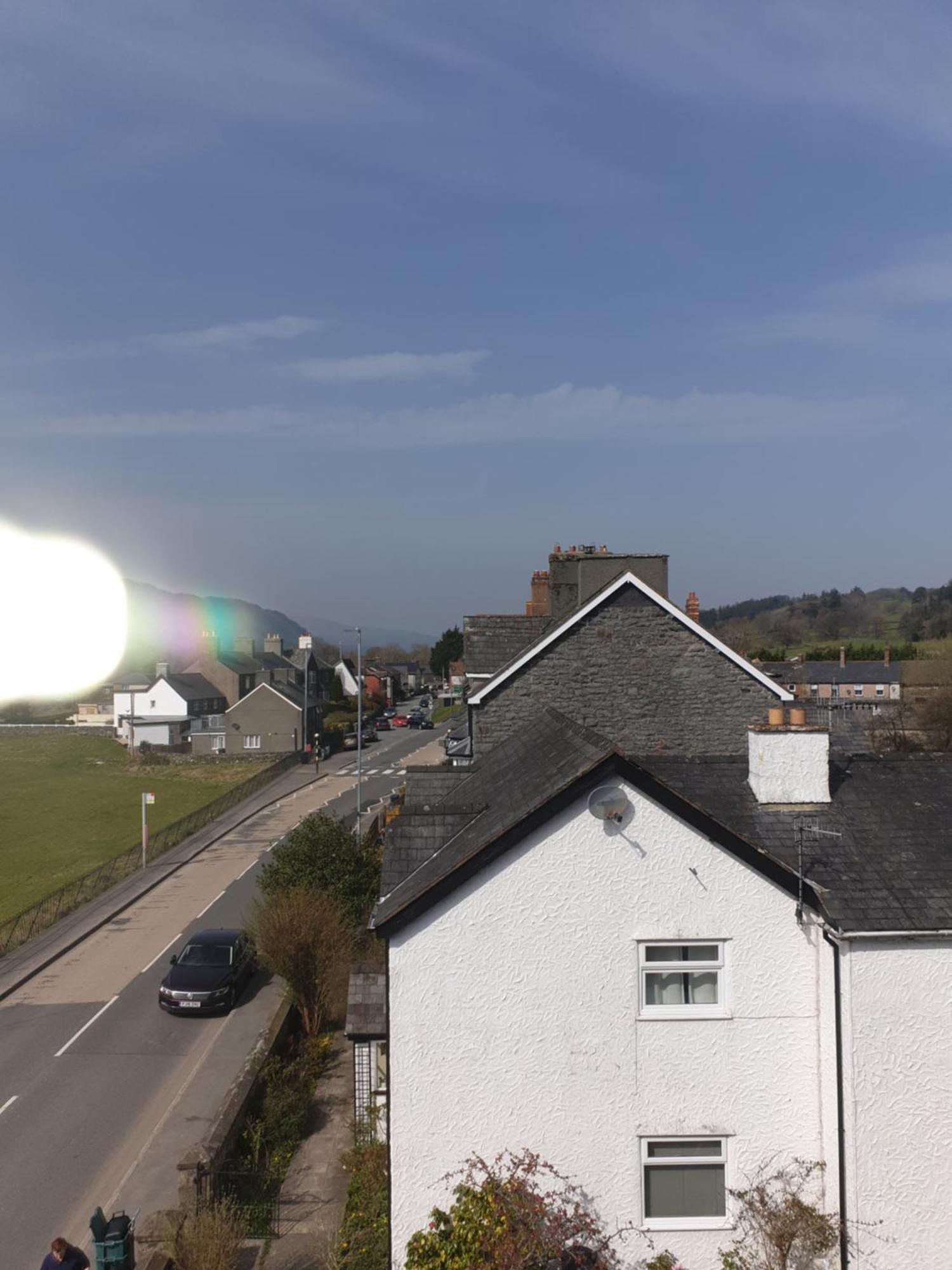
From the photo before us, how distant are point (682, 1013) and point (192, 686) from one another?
3167 inches

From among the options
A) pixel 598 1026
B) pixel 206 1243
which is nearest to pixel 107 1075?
pixel 206 1243

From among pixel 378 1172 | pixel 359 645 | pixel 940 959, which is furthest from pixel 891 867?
pixel 359 645

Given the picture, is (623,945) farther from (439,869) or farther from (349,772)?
(349,772)

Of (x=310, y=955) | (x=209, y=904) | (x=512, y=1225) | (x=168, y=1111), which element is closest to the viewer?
(x=512, y=1225)

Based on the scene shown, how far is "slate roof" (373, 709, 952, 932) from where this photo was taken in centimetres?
1041

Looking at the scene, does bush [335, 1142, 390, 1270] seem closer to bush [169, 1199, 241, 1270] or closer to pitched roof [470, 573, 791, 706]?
bush [169, 1199, 241, 1270]

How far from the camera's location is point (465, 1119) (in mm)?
10438

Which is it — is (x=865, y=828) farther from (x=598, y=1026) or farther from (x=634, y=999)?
(x=598, y=1026)

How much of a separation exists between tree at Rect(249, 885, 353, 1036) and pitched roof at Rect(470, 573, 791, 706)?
5.46 m

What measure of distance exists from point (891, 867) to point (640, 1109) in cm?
387

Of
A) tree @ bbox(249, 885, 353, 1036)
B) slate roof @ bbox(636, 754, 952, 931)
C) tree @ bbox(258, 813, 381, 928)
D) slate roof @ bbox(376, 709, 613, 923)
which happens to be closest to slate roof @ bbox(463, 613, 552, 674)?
tree @ bbox(258, 813, 381, 928)

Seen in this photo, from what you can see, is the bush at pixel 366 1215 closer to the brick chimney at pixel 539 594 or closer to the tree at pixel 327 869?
the tree at pixel 327 869

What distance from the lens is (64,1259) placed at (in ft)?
34.4

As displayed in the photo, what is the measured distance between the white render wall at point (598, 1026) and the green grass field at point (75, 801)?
25303mm
